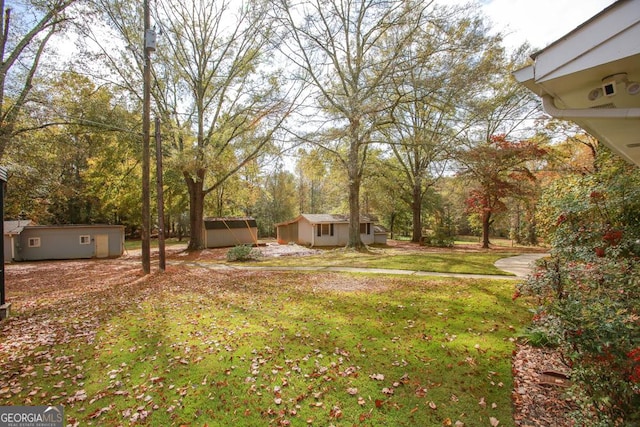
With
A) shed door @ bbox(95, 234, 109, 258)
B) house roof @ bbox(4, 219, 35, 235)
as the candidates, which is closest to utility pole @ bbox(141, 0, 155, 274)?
shed door @ bbox(95, 234, 109, 258)

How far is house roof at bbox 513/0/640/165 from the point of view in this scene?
2.38m

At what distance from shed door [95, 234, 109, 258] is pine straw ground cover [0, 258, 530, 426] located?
1517 cm

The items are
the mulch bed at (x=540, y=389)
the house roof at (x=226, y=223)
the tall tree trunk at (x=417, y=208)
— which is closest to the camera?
the mulch bed at (x=540, y=389)

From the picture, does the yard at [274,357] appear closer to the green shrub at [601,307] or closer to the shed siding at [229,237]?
the green shrub at [601,307]

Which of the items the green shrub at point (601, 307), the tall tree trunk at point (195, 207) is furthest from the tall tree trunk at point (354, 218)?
the green shrub at point (601, 307)

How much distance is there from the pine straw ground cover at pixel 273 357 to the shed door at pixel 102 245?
1517 centimetres

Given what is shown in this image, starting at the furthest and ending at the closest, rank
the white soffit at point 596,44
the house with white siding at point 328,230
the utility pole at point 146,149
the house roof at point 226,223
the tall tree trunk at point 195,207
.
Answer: the house roof at point 226,223 < the house with white siding at point 328,230 < the tall tree trunk at point 195,207 < the utility pole at point 146,149 < the white soffit at point 596,44

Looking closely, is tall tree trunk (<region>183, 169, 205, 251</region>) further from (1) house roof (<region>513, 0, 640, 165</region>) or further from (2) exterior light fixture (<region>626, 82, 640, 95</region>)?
(2) exterior light fixture (<region>626, 82, 640, 95</region>)

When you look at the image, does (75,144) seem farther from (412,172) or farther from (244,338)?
(412,172)

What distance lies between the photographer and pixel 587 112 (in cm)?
280

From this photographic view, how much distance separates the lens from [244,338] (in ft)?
16.1

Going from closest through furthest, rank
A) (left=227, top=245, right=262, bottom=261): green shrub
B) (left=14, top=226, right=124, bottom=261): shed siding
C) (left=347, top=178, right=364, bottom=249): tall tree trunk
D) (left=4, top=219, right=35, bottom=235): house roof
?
(left=227, top=245, right=262, bottom=261): green shrub
(left=4, top=219, right=35, bottom=235): house roof
(left=347, top=178, right=364, bottom=249): tall tree trunk
(left=14, top=226, right=124, bottom=261): shed siding

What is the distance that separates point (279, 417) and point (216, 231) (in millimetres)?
25214

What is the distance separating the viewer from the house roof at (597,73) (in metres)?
2.38
